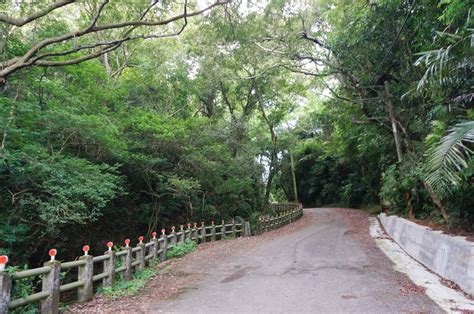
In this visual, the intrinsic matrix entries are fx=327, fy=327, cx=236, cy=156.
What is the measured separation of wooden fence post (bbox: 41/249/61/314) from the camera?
492 centimetres

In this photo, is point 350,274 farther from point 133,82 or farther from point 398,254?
point 133,82

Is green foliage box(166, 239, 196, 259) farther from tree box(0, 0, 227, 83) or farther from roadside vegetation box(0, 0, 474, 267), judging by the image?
tree box(0, 0, 227, 83)

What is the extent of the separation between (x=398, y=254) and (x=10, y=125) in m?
11.1

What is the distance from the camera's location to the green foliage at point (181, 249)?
10.7 metres

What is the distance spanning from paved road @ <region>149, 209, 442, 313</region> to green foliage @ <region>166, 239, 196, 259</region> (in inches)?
83.2

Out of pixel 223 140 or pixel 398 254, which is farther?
pixel 223 140

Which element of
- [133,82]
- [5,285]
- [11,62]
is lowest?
[5,285]

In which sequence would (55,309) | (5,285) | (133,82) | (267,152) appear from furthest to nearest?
(267,152), (133,82), (55,309), (5,285)

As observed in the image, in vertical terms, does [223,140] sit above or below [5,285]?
above

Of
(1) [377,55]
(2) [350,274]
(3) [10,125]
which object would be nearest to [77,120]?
(3) [10,125]

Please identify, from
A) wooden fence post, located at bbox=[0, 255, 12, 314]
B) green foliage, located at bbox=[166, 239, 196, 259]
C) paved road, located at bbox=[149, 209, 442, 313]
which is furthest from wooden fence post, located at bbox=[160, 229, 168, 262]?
wooden fence post, located at bbox=[0, 255, 12, 314]

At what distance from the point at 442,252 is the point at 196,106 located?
18.3 meters

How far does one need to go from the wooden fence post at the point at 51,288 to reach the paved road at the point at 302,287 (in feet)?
4.89

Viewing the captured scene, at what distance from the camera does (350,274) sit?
735 centimetres
